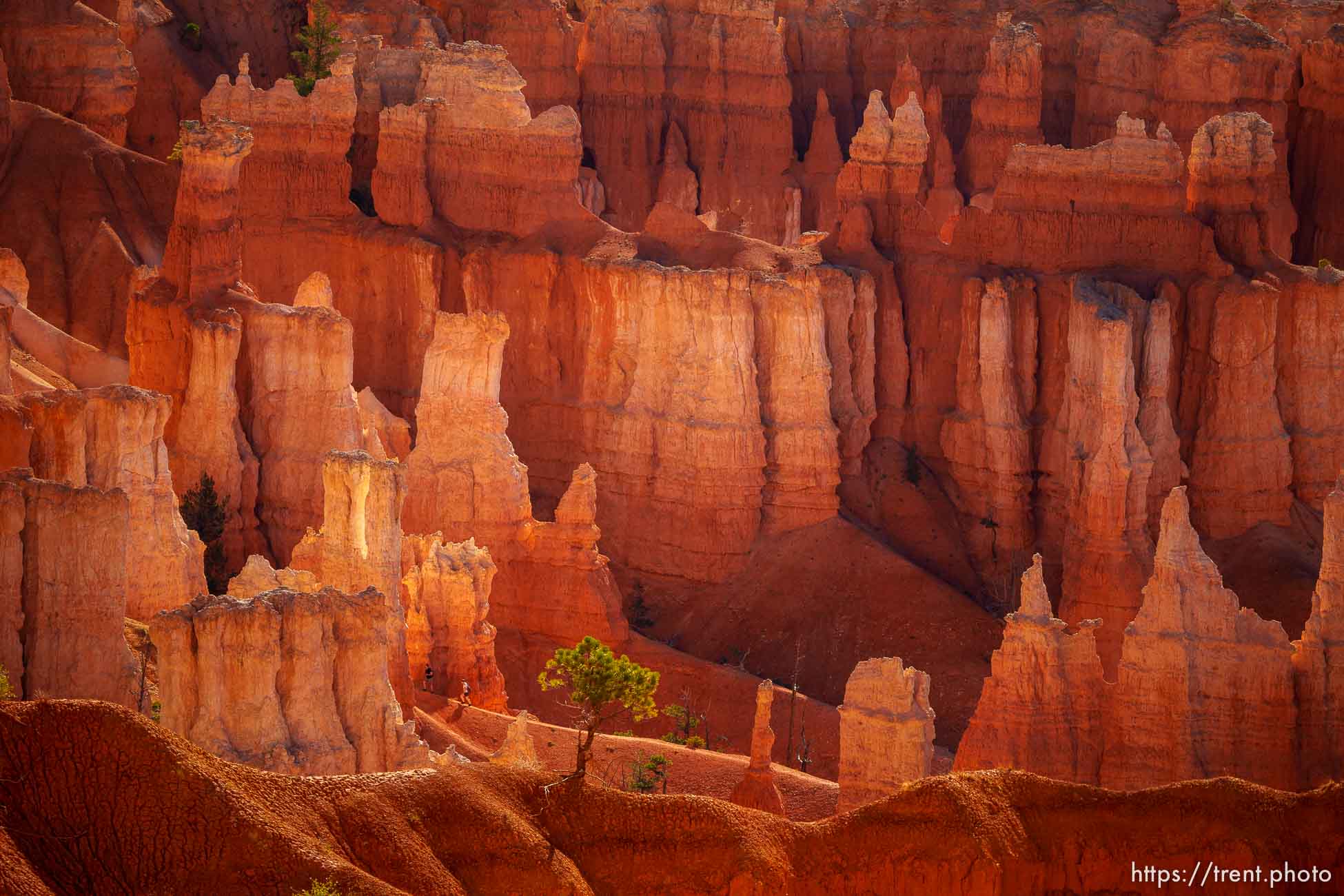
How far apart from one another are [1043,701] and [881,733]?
2.82 meters

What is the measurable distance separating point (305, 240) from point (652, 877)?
112 feet

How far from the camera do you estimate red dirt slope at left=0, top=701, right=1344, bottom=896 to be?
3144 cm

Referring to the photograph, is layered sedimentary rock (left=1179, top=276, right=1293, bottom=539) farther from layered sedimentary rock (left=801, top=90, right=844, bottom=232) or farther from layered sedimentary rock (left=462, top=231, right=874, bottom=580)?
layered sedimentary rock (left=801, top=90, right=844, bottom=232)

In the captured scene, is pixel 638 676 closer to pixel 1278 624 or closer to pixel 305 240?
pixel 1278 624

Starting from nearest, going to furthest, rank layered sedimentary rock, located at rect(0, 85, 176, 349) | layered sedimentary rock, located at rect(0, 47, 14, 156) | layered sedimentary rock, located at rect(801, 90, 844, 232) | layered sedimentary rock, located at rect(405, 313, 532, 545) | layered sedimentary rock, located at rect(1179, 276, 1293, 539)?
layered sedimentary rock, located at rect(405, 313, 532, 545) → layered sedimentary rock, located at rect(1179, 276, 1293, 539) → layered sedimentary rock, located at rect(0, 85, 176, 349) → layered sedimentary rock, located at rect(0, 47, 14, 156) → layered sedimentary rock, located at rect(801, 90, 844, 232)

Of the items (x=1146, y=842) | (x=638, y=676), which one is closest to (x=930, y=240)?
(x=638, y=676)

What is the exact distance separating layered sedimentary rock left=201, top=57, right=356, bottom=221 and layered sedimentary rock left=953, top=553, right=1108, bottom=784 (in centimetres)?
2400

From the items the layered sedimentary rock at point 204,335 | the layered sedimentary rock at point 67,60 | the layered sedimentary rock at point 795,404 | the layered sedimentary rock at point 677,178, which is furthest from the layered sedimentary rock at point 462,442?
the layered sedimentary rock at point 677,178

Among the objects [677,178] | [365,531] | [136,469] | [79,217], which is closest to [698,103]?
[677,178]

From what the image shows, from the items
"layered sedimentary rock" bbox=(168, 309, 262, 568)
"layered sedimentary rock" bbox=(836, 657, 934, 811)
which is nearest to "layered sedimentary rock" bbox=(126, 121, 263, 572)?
"layered sedimentary rock" bbox=(168, 309, 262, 568)

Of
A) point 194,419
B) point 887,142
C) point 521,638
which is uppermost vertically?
point 887,142

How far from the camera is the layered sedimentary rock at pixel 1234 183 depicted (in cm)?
6212

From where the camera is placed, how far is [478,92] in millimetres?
65000

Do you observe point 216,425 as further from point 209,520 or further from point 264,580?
point 264,580
